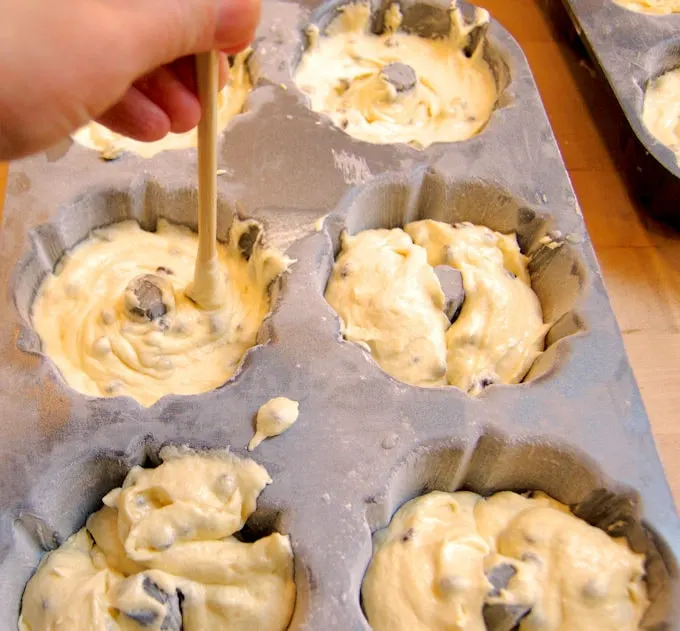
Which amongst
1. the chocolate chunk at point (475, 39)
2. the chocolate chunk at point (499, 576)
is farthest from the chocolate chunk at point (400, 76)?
the chocolate chunk at point (499, 576)

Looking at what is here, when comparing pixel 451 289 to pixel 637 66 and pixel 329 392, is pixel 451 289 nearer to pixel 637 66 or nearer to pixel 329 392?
pixel 329 392

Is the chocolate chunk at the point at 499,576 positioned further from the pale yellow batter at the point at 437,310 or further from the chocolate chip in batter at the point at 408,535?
the pale yellow batter at the point at 437,310

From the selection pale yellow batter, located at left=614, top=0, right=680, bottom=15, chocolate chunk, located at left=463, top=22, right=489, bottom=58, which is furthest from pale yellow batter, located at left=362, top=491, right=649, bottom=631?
pale yellow batter, located at left=614, top=0, right=680, bottom=15

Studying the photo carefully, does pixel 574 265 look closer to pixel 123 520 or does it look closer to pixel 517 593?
pixel 517 593

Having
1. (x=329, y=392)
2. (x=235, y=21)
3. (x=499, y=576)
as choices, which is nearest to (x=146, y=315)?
(x=329, y=392)

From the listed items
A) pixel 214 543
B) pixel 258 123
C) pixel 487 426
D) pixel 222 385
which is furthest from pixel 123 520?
pixel 258 123

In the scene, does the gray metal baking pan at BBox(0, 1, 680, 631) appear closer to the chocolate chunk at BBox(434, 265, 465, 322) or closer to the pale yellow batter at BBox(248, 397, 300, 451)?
the pale yellow batter at BBox(248, 397, 300, 451)
